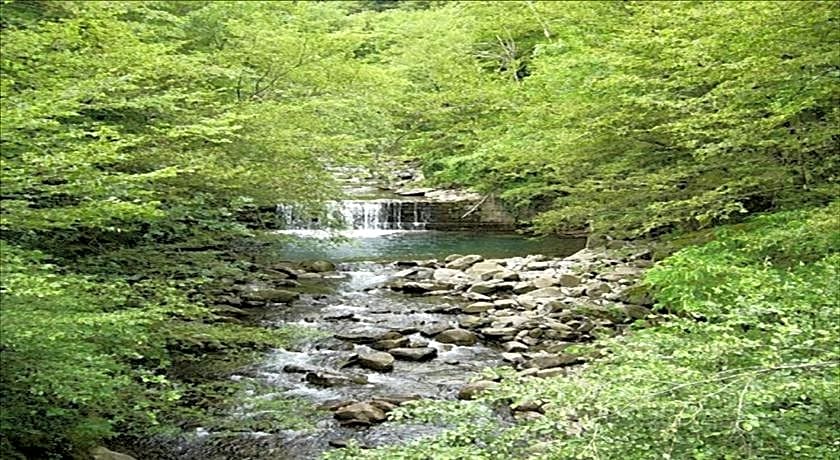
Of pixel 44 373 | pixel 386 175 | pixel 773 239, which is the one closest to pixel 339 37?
pixel 773 239

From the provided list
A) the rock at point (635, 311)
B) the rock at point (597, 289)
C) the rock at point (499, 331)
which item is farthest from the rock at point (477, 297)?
the rock at point (635, 311)

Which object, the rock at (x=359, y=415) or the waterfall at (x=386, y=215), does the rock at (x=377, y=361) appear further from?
the waterfall at (x=386, y=215)

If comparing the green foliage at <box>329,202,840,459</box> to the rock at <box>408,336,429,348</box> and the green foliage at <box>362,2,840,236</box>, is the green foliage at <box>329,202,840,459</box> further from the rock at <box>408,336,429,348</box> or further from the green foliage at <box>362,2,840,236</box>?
the rock at <box>408,336,429,348</box>

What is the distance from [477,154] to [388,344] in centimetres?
539

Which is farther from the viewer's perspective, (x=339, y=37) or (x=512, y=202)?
(x=512, y=202)

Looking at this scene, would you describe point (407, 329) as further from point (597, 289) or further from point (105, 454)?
point (105, 454)

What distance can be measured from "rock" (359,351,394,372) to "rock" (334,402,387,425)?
1.37m

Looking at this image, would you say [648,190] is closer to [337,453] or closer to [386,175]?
[337,453]

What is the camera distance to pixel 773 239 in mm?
6234

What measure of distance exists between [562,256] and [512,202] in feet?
8.99

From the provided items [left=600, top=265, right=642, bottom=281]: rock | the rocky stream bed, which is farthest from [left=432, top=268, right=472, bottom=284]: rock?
[left=600, top=265, right=642, bottom=281]: rock

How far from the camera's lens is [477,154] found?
13.6 m

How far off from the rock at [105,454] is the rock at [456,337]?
14.9 ft

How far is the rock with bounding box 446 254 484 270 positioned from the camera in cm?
1377
